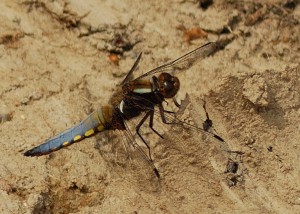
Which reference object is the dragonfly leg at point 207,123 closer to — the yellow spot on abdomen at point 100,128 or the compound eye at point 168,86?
the compound eye at point 168,86

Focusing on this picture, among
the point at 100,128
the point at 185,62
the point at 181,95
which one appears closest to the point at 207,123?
the point at 181,95

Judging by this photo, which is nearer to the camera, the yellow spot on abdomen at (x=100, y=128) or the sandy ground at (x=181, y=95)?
the sandy ground at (x=181, y=95)

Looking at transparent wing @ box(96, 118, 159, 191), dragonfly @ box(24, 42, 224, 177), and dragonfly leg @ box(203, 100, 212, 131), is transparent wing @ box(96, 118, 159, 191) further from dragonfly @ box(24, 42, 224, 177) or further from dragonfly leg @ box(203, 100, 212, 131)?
dragonfly leg @ box(203, 100, 212, 131)

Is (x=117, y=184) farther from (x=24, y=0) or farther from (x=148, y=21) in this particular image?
(x=24, y=0)

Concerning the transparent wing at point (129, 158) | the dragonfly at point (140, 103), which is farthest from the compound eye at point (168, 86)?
the transparent wing at point (129, 158)

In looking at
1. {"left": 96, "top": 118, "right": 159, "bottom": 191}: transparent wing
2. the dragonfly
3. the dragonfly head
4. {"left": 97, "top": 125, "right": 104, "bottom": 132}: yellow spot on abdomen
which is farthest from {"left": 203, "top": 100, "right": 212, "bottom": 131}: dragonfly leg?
{"left": 97, "top": 125, "right": 104, "bottom": 132}: yellow spot on abdomen

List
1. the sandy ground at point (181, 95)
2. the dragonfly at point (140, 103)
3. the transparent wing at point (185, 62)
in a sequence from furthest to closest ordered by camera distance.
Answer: the transparent wing at point (185, 62) → the dragonfly at point (140, 103) → the sandy ground at point (181, 95)

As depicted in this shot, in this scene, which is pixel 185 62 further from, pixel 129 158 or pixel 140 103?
pixel 129 158
